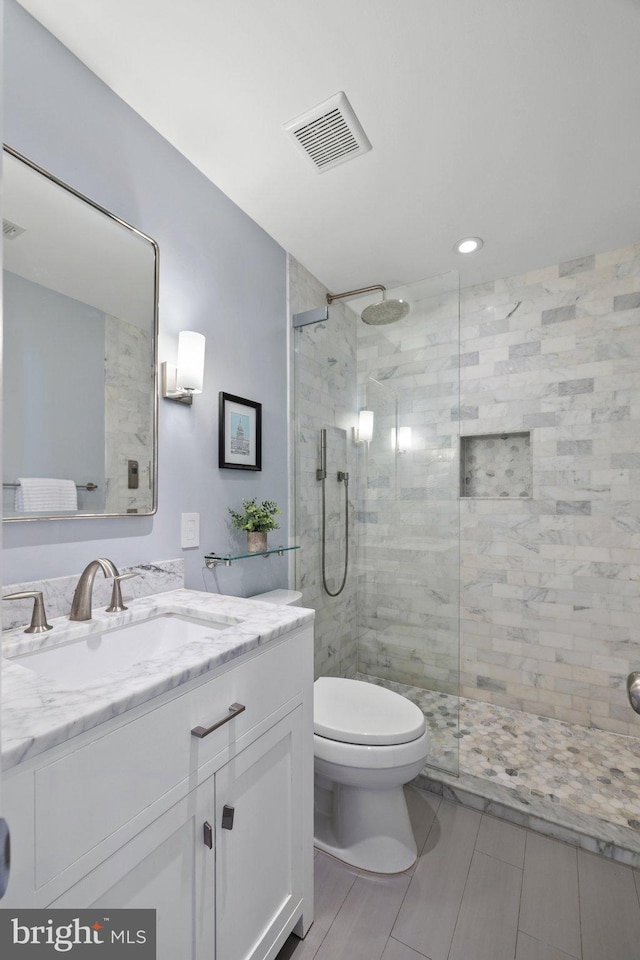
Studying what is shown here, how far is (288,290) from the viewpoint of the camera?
240 centimetres

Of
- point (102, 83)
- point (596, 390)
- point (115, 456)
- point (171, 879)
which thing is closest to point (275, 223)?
point (102, 83)

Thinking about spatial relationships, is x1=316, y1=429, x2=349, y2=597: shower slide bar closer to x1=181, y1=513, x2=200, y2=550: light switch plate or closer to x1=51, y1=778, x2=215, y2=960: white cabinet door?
x1=181, y1=513, x2=200, y2=550: light switch plate

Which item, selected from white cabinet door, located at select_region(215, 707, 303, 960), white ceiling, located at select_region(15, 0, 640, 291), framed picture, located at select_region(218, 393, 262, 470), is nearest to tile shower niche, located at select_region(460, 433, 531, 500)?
white ceiling, located at select_region(15, 0, 640, 291)

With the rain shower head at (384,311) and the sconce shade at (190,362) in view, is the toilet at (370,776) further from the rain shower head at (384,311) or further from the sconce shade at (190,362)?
the rain shower head at (384,311)

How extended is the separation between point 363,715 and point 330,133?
6.85 feet

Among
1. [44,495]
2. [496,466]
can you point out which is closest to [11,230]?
[44,495]

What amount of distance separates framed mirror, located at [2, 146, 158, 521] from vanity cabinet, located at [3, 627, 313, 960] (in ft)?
2.17

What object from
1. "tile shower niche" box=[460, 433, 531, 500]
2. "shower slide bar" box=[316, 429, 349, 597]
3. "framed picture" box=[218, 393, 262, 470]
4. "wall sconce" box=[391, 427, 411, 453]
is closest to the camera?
"framed picture" box=[218, 393, 262, 470]

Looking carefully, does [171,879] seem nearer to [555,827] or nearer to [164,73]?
[555,827]

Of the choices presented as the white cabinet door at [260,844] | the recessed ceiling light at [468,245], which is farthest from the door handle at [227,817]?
the recessed ceiling light at [468,245]

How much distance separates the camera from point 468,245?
2.35 m

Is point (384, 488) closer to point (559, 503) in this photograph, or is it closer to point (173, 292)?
point (559, 503)

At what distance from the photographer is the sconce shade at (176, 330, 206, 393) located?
1607 millimetres

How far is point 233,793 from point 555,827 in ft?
4.45
